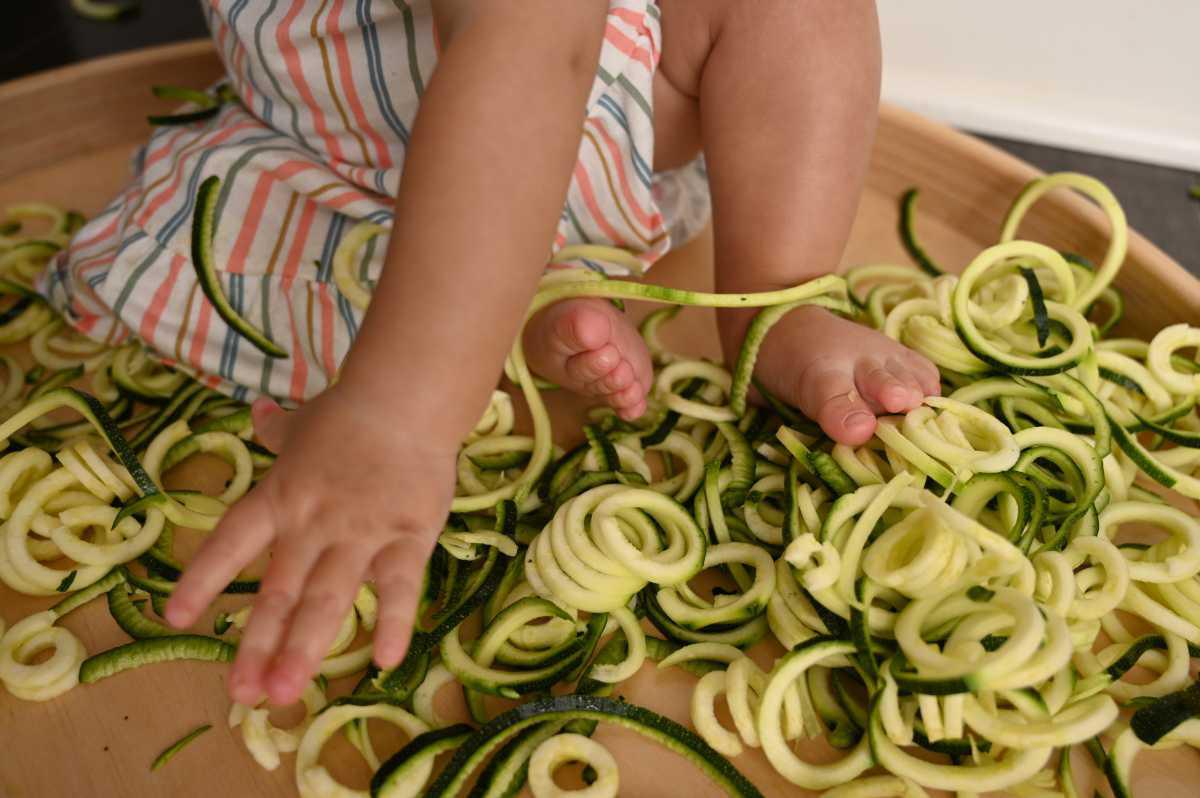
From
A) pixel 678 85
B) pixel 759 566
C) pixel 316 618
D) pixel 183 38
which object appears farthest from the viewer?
pixel 183 38

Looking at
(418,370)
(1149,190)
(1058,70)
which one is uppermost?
(418,370)

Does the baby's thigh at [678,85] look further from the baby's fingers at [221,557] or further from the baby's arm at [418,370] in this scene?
the baby's fingers at [221,557]

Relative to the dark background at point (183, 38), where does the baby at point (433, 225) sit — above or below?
above

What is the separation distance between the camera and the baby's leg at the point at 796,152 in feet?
2.64

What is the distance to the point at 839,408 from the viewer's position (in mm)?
771

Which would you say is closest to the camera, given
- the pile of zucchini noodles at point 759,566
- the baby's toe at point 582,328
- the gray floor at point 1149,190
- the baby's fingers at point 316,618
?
the baby's fingers at point 316,618

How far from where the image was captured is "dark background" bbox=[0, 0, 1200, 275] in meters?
1.38

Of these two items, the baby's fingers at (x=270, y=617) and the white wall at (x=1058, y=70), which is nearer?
the baby's fingers at (x=270, y=617)

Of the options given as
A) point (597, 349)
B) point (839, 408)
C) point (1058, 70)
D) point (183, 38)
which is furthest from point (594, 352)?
point (183, 38)

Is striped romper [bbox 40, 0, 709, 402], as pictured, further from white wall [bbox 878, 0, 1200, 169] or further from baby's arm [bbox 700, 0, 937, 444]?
white wall [bbox 878, 0, 1200, 169]

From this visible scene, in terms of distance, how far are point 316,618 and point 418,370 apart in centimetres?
15

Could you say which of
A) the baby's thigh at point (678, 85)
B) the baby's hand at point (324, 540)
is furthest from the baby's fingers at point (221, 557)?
the baby's thigh at point (678, 85)

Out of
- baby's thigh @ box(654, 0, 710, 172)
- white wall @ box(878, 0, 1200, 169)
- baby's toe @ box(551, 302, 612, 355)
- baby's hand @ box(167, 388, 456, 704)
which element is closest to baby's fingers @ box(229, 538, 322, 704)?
baby's hand @ box(167, 388, 456, 704)

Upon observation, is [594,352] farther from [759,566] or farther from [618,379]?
[759,566]
